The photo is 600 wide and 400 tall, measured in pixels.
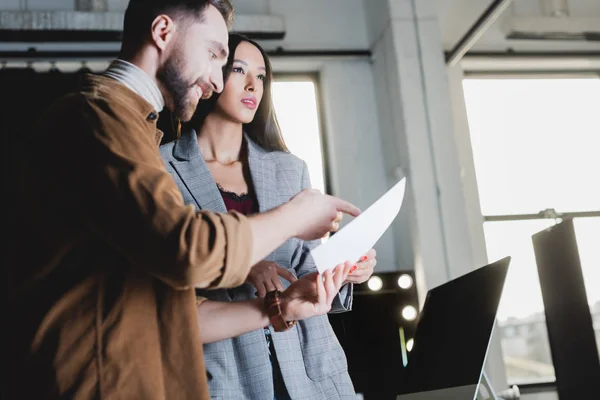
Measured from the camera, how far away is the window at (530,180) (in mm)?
4125

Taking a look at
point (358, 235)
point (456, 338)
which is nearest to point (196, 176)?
point (358, 235)

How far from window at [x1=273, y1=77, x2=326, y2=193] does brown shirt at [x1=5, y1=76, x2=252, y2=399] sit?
327 centimetres

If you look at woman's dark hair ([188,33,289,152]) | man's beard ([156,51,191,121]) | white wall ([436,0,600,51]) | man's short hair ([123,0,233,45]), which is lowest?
man's beard ([156,51,191,121])

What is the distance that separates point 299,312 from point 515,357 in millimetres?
3209

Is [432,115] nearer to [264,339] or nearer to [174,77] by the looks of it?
[264,339]

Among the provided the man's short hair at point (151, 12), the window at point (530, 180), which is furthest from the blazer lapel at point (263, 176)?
the window at point (530, 180)

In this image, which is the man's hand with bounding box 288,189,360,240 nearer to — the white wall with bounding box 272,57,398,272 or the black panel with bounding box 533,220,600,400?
the black panel with bounding box 533,220,600,400

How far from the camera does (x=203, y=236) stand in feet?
2.86

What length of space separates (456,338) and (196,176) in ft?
3.92

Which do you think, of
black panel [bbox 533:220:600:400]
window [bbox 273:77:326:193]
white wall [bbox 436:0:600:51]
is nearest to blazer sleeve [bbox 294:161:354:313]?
black panel [bbox 533:220:600:400]

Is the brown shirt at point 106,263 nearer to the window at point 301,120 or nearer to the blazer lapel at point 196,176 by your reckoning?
the blazer lapel at point 196,176

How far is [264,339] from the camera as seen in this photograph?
1.41 meters

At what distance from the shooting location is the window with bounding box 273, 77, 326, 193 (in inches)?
167

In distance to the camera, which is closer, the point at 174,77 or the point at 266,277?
the point at 174,77
